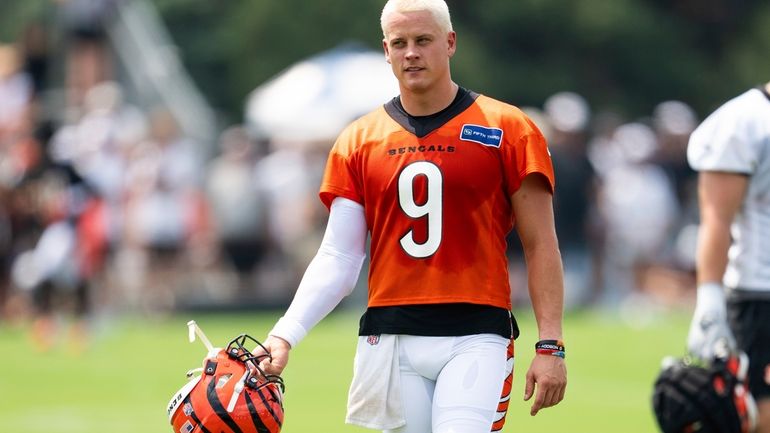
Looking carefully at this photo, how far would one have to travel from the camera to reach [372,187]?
5.74 metres

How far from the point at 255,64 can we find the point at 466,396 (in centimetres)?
3610

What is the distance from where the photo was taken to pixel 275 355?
5738mm

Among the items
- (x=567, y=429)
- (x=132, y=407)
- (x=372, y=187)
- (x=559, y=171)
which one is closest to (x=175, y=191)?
(x=559, y=171)

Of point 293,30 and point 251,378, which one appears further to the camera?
point 293,30

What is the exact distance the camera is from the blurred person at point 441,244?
5648mm

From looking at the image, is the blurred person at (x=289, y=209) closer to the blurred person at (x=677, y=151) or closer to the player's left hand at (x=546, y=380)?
the blurred person at (x=677, y=151)

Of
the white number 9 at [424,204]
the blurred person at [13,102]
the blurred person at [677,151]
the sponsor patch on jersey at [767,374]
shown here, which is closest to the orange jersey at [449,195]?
the white number 9 at [424,204]

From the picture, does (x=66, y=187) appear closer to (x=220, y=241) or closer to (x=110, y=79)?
(x=220, y=241)

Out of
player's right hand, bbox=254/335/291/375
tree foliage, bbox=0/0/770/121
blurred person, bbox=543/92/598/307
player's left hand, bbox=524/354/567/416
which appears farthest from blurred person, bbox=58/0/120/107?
tree foliage, bbox=0/0/770/121

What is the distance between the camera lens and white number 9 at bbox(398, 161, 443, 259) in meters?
5.66

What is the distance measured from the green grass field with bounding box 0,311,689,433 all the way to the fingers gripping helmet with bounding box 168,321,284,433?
17.0 ft

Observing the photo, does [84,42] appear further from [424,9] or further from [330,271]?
[424,9]

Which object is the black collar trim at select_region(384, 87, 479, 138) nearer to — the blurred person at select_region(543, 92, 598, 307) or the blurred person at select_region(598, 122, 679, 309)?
the blurred person at select_region(543, 92, 598, 307)

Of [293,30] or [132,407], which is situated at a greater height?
[293,30]
